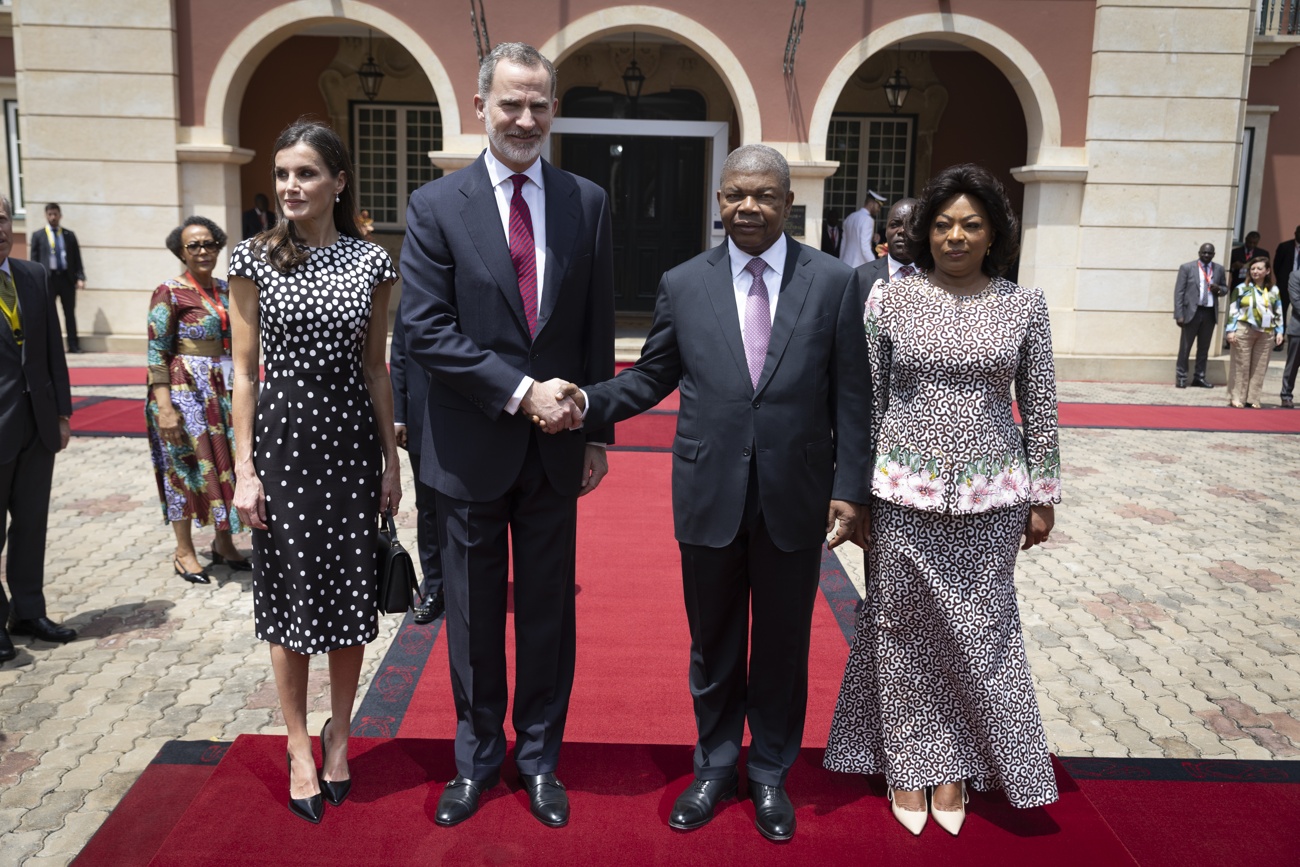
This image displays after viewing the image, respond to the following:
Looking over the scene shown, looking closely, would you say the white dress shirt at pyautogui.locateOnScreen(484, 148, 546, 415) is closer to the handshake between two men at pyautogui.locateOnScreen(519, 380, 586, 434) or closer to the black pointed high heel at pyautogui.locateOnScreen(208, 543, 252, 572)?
the handshake between two men at pyautogui.locateOnScreen(519, 380, 586, 434)

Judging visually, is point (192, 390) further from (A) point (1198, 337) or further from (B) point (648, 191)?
(B) point (648, 191)

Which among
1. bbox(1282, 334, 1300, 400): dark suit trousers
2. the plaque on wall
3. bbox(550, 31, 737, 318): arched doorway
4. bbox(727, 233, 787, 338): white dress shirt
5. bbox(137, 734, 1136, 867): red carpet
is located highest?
bbox(550, 31, 737, 318): arched doorway

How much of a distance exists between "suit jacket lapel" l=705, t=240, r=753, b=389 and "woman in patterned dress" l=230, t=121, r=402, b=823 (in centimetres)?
93

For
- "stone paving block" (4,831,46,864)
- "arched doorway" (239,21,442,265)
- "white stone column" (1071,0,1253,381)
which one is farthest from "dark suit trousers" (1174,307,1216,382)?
"stone paving block" (4,831,46,864)

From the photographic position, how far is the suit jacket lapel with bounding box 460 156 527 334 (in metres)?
2.98

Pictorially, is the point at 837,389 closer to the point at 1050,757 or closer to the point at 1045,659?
the point at 1050,757

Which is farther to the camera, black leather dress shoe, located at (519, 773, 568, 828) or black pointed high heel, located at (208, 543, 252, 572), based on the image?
black pointed high heel, located at (208, 543, 252, 572)

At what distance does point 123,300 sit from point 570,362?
498 inches

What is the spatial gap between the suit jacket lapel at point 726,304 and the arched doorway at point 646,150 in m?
13.7

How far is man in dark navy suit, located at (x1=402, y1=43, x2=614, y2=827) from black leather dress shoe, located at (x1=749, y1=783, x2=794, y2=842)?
1.75ft

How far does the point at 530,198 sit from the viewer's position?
3.09 metres

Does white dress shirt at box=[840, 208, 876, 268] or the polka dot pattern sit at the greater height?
white dress shirt at box=[840, 208, 876, 268]

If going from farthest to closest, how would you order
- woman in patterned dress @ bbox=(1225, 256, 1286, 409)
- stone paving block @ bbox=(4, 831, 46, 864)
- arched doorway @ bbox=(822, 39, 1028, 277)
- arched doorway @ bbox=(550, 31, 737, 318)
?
arched doorway @ bbox=(822, 39, 1028, 277), arched doorway @ bbox=(550, 31, 737, 318), woman in patterned dress @ bbox=(1225, 256, 1286, 409), stone paving block @ bbox=(4, 831, 46, 864)

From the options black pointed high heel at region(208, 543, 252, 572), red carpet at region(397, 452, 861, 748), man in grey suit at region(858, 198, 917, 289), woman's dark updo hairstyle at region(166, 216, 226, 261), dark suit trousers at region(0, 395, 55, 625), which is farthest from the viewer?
black pointed high heel at region(208, 543, 252, 572)
